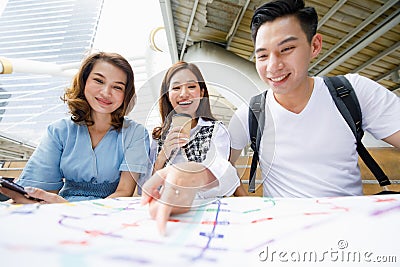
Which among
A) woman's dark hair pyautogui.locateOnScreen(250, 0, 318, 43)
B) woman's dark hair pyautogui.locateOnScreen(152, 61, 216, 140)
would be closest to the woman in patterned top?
woman's dark hair pyautogui.locateOnScreen(152, 61, 216, 140)

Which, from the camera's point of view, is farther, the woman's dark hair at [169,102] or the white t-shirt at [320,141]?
the white t-shirt at [320,141]

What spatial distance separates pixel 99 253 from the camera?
18cm

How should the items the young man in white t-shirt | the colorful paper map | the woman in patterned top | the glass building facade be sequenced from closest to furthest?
1. the colorful paper map
2. the woman in patterned top
3. the young man in white t-shirt
4. the glass building facade

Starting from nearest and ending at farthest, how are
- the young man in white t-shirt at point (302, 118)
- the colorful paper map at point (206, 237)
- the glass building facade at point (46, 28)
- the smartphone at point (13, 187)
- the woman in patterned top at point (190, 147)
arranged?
the colorful paper map at point (206, 237), the woman in patterned top at point (190, 147), the smartphone at point (13, 187), the young man in white t-shirt at point (302, 118), the glass building facade at point (46, 28)

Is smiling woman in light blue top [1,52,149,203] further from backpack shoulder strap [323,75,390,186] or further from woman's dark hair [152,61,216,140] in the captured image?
backpack shoulder strap [323,75,390,186]

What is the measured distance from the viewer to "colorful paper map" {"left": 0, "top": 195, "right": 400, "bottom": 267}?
17 centimetres

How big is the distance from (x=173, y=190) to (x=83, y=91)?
1.53ft

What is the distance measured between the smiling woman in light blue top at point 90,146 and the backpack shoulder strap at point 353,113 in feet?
1.40

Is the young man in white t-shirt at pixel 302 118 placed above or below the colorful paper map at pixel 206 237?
above

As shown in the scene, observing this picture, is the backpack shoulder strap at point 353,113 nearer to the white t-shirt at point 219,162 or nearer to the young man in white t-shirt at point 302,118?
the young man in white t-shirt at point 302,118

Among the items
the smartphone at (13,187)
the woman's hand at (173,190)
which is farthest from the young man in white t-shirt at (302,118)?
the smartphone at (13,187)

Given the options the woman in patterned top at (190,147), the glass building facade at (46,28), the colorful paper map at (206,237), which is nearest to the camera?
Result: the colorful paper map at (206,237)

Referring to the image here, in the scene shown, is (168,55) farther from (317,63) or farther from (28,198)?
(28,198)

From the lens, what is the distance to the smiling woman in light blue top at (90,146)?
0.56 m
